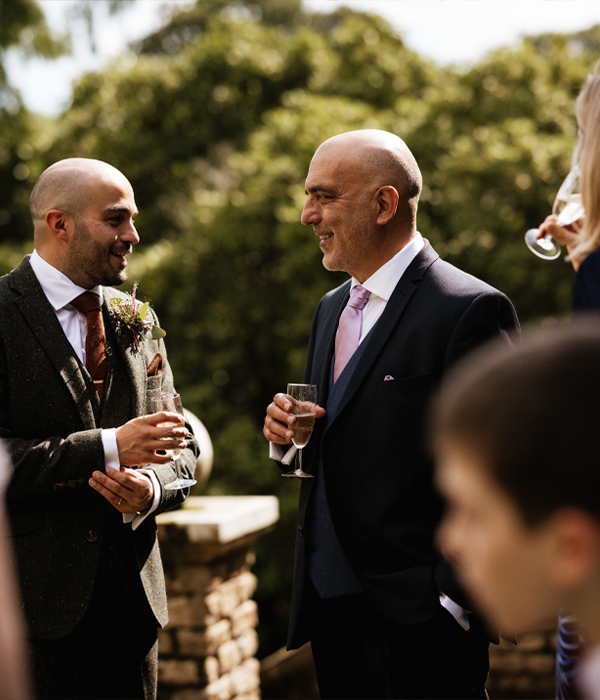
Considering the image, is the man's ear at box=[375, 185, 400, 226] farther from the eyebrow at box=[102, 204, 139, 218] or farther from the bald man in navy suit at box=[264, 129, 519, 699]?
the eyebrow at box=[102, 204, 139, 218]

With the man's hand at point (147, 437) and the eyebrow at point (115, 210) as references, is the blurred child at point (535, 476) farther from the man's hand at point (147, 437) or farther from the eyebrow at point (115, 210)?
the eyebrow at point (115, 210)

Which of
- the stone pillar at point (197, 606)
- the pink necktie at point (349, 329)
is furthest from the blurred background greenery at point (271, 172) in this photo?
the pink necktie at point (349, 329)

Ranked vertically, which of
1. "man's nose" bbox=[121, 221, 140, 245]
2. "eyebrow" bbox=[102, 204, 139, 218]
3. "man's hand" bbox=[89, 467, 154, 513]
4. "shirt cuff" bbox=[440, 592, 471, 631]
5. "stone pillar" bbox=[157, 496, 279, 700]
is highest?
"eyebrow" bbox=[102, 204, 139, 218]

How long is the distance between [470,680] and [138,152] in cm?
1097

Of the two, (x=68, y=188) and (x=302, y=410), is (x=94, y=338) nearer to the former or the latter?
(x=68, y=188)

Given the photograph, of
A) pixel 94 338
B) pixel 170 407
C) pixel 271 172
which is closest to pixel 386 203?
pixel 170 407

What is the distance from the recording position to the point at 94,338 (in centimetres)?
272

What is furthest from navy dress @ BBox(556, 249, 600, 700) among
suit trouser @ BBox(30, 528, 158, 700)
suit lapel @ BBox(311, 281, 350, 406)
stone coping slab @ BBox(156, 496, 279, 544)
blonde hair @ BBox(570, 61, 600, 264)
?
stone coping slab @ BBox(156, 496, 279, 544)

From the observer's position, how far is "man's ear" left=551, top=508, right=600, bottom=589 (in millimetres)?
910

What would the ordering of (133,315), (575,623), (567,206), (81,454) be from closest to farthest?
1. (575,623)
2. (567,206)
3. (81,454)
4. (133,315)

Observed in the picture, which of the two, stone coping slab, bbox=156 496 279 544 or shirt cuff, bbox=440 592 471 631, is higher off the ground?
shirt cuff, bbox=440 592 471 631

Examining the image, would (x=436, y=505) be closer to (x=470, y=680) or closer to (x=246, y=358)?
(x=470, y=680)

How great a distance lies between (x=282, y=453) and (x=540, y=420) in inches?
78.6

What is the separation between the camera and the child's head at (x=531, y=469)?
0.91 m
